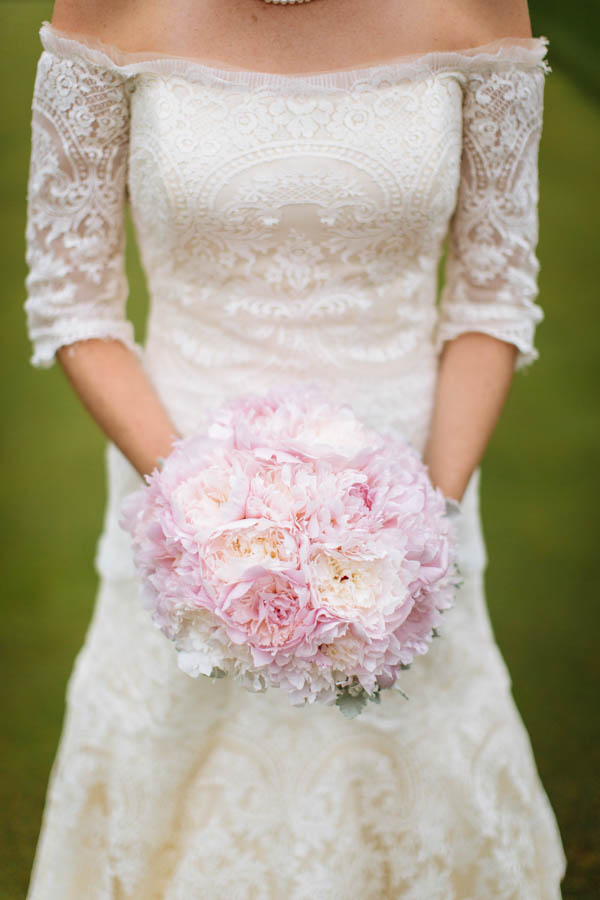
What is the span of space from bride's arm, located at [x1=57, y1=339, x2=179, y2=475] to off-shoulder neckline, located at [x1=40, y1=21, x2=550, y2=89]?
48 centimetres

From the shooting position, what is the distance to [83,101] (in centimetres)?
140

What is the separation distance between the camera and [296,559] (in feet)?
3.55

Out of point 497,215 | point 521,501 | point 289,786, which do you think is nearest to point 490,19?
point 497,215

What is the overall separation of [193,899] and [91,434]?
335cm

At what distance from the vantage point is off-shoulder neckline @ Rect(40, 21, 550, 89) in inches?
54.2

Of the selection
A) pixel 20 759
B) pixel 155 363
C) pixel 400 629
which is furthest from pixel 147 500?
pixel 20 759

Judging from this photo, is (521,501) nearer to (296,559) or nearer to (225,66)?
(225,66)

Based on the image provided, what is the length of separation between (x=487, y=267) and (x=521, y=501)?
8.83 feet

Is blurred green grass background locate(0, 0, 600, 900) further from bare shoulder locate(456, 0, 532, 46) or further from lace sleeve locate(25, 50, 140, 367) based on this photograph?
bare shoulder locate(456, 0, 532, 46)

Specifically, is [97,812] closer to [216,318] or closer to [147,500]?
[147,500]

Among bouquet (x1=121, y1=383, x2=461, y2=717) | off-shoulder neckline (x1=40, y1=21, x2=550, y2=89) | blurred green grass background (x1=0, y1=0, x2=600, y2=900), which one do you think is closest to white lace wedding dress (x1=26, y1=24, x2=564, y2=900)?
off-shoulder neckline (x1=40, y1=21, x2=550, y2=89)

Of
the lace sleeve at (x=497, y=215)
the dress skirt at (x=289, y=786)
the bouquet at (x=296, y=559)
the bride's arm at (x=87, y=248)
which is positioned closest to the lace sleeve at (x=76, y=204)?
the bride's arm at (x=87, y=248)

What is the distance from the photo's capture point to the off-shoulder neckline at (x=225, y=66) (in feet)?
4.52

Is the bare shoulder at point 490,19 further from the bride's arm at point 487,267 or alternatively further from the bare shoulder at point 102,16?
the bare shoulder at point 102,16
